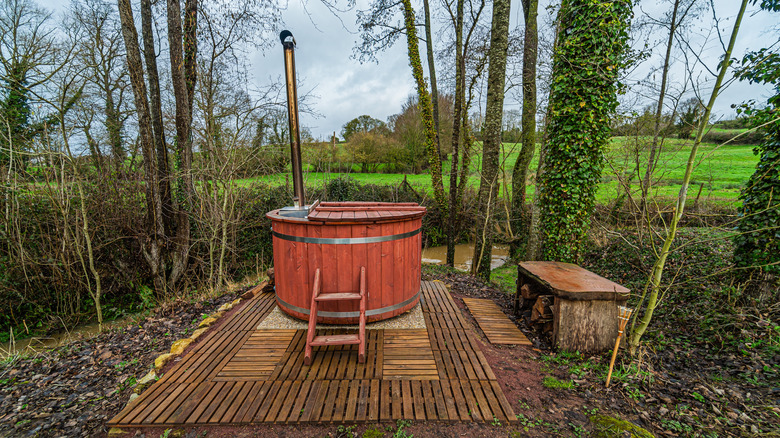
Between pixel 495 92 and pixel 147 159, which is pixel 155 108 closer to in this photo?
pixel 147 159

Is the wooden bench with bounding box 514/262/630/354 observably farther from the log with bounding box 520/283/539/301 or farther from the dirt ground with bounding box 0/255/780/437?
the log with bounding box 520/283/539/301

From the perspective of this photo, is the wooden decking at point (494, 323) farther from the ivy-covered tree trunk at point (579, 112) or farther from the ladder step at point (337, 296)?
the ladder step at point (337, 296)

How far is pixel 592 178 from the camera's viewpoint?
4.00 m

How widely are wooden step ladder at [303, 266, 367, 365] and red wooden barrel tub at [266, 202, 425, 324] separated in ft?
0.45

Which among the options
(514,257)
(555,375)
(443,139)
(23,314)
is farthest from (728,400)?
(443,139)

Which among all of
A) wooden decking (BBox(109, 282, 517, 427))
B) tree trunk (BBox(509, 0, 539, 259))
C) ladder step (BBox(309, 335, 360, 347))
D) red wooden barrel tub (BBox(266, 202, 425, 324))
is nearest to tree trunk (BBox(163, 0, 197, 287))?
red wooden barrel tub (BBox(266, 202, 425, 324))

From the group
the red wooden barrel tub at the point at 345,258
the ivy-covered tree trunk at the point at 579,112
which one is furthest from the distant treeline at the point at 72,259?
the ivy-covered tree trunk at the point at 579,112

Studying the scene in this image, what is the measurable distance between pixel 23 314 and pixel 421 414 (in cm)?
722

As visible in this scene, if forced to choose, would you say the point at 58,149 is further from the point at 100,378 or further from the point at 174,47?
the point at 100,378

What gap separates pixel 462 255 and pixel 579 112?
6819 millimetres

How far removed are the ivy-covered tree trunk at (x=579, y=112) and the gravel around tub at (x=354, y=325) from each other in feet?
7.55

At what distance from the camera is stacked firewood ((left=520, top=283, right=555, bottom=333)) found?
3.18m

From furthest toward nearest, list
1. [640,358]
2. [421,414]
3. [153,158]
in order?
[153,158], [640,358], [421,414]

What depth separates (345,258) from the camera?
312cm
